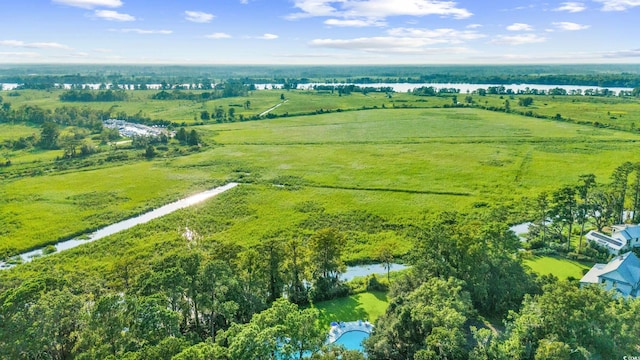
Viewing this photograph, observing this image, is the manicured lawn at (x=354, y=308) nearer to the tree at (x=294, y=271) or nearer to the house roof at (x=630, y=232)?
the tree at (x=294, y=271)

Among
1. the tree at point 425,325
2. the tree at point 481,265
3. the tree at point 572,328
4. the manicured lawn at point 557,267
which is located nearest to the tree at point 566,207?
the manicured lawn at point 557,267

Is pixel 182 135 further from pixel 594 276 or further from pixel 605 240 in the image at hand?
pixel 594 276

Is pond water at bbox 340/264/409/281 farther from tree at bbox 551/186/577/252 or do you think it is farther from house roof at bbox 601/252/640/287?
tree at bbox 551/186/577/252

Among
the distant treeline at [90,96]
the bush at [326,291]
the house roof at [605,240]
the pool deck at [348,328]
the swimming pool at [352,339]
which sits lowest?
the swimming pool at [352,339]

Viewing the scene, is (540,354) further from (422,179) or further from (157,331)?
(422,179)

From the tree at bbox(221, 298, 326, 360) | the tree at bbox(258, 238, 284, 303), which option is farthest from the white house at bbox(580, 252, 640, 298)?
the tree at bbox(258, 238, 284, 303)

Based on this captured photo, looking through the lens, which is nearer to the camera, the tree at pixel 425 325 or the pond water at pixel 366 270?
the tree at pixel 425 325
